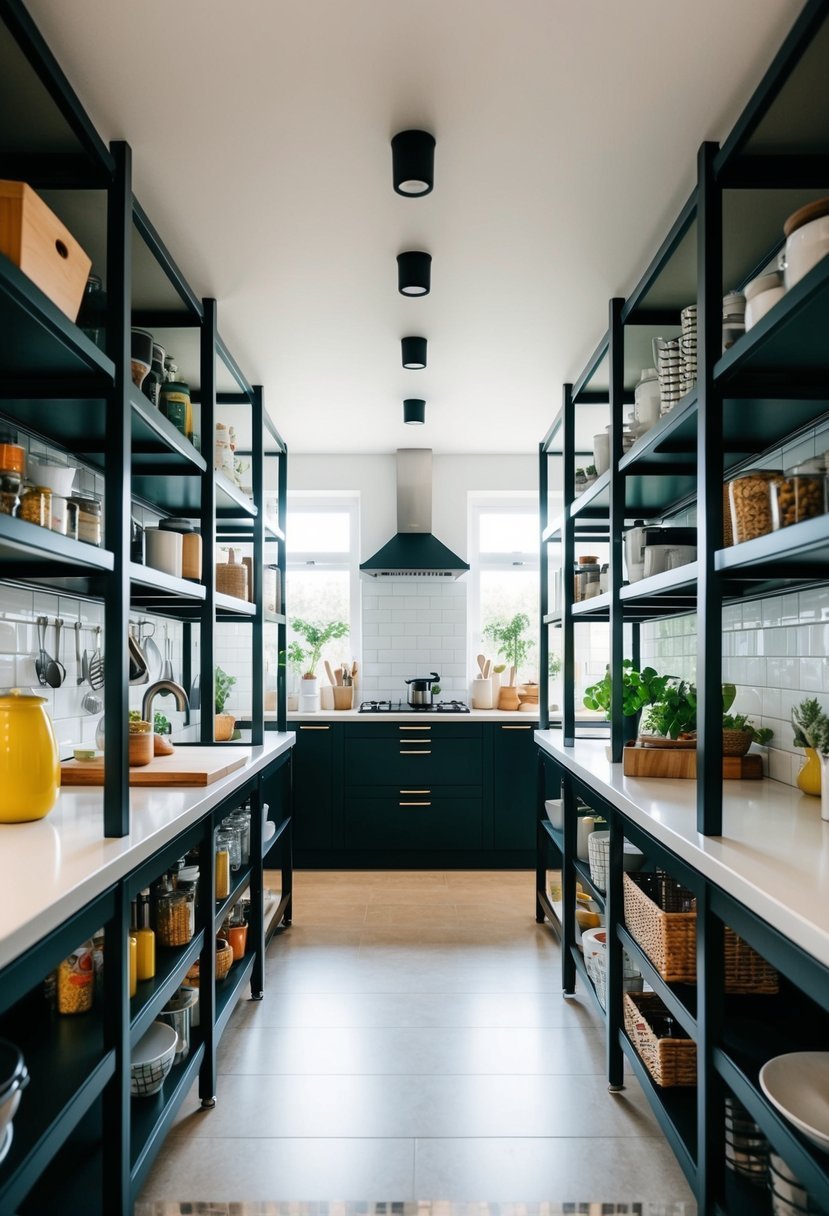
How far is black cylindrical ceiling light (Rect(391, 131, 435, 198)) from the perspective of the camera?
217 cm

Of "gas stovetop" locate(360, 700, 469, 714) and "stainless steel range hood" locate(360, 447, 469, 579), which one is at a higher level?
"stainless steel range hood" locate(360, 447, 469, 579)

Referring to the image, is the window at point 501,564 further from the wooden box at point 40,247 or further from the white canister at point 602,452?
the wooden box at point 40,247

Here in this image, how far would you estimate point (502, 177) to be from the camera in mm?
2410

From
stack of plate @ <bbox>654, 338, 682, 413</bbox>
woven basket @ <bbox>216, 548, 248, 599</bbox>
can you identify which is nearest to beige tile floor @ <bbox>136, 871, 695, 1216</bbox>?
woven basket @ <bbox>216, 548, 248, 599</bbox>

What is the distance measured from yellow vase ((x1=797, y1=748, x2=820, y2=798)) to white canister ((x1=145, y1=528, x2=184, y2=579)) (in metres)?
1.97

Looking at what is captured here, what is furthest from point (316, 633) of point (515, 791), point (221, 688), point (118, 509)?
point (118, 509)

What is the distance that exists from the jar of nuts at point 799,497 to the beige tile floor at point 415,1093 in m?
1.65

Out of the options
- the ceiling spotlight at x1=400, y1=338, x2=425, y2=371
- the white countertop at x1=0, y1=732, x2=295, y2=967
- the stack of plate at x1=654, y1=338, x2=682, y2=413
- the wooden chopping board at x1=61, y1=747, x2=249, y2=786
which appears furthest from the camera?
the ceiling spotlight at x1=400, y1=338, x2=425, y2=371

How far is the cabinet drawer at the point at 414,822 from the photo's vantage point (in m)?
5.33

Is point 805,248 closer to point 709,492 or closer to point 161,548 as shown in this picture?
point 709,492

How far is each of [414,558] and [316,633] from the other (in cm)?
95

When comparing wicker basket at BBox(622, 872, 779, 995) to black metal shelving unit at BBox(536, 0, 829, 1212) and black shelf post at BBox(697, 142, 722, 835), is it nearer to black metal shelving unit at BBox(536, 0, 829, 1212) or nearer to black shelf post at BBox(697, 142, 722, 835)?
black metal shelving unit at BBox(536, 0, 829, 1212)

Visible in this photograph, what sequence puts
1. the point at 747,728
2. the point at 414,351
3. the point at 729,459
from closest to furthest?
1. the point at 747,728
2. the point at 729,459
3. the point at 414,351

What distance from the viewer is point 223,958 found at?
311 cm
